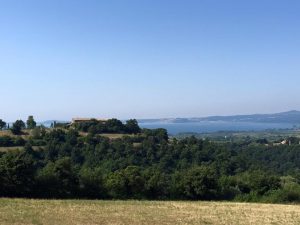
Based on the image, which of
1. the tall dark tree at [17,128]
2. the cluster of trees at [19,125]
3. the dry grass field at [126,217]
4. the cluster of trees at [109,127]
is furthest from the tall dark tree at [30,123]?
the dry grass field at [126,217]

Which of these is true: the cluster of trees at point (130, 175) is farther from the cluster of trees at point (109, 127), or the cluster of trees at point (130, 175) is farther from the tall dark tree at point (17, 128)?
the cluster of trees at point (109, 127)

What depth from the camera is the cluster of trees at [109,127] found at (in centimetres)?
12006

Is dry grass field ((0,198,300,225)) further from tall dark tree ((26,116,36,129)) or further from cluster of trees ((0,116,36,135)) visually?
tall dark tree ((26,116,36,129))

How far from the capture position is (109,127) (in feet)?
403

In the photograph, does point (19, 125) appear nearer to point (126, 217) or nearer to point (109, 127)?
point (109, 127)

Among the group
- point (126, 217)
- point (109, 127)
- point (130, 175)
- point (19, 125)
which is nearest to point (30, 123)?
point (19, 125)

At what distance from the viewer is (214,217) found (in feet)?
108

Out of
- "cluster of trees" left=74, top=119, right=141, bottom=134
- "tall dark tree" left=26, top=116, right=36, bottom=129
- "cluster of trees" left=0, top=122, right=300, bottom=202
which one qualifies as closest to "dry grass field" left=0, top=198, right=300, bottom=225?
"cluster of trees" left=0, top=122, right=300, bottom=202

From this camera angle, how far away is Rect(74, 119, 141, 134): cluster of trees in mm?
120062

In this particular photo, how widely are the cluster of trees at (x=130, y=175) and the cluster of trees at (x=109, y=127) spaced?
19.8 metres

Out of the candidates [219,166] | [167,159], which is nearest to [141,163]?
[167,159]

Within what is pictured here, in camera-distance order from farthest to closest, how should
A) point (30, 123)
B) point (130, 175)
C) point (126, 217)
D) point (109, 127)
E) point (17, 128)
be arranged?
1. point (30, 123)
2. point (109, 127)
3. point (17, 128)
4. point (130, 175)
5. point (126, 217)

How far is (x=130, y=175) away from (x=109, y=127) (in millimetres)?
66799

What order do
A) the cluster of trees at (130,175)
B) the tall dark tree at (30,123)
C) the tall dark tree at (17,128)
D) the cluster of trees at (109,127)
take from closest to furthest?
the cluster of trees at (130,175) → the tall dark tree at (17,128) → the cluster of trees at (109,127) → the tall dark tree at (30,123)
